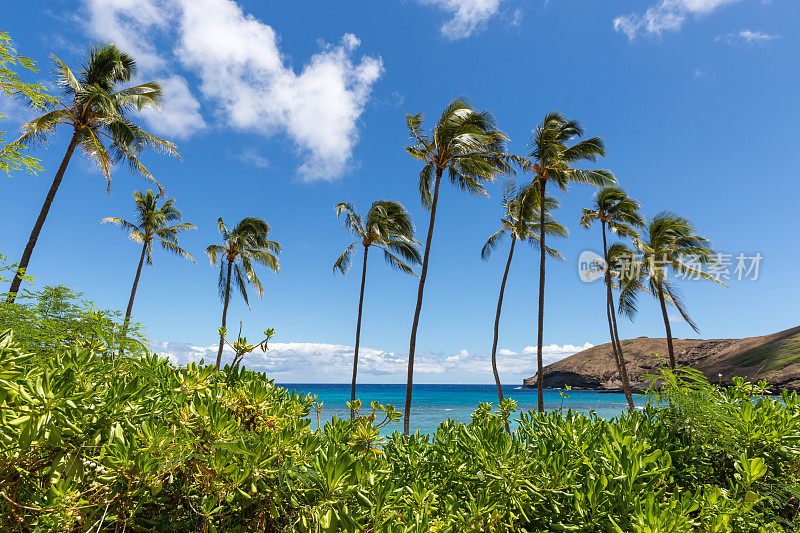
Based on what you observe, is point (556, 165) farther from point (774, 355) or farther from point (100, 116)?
point (774, 355)

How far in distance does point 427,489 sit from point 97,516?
125cm

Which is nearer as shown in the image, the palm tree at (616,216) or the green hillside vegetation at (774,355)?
the palm tree at (616,216)

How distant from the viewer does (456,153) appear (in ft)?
43.9

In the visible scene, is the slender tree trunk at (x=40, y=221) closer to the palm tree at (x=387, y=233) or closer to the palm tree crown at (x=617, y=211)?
the palm tree at (x=387, y=233)

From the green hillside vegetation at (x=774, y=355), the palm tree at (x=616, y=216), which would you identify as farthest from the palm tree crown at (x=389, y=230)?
the green hillside vegetation at (x=774, y=355)

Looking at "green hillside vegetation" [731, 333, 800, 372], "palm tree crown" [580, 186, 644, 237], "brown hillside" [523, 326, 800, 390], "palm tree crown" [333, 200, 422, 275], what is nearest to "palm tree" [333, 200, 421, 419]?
"palm tree crown" [333, 200, 422, 275]

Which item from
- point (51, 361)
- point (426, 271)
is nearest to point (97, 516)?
point (51, 361)

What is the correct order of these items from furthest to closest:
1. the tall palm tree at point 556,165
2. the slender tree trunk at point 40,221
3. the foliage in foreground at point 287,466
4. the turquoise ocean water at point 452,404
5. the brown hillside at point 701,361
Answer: the brown hillside at point 701,361
the turquoise ocean water at point 452,404
the tall palm tree at point 556,165
the slender tree trunk at point 40,221
the foliage in foreground at point 287,466

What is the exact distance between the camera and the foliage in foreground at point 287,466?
1.34m

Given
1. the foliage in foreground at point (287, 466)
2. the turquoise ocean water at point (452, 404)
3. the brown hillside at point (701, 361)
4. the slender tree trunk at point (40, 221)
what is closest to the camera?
the foliage in foreground at point (287, 466)

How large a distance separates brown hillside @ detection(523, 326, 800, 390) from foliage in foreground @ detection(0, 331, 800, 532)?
2651 centimetres

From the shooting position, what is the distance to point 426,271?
44.3 ft

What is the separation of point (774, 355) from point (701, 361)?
1392 centimetres

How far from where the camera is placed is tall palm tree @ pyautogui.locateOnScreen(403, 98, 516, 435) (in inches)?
516
